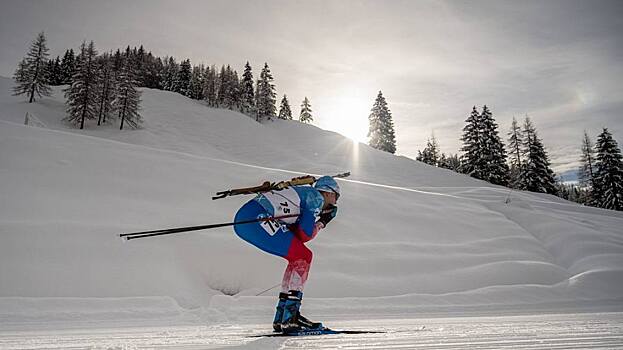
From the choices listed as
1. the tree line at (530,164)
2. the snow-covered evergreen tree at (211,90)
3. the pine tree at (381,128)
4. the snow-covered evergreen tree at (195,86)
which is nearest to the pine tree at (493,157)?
the tree line at (530,164)

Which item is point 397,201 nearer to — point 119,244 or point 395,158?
point 119,244

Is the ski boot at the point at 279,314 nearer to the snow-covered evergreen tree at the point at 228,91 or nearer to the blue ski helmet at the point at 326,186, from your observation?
the blue ski helmet at the point at 326,186

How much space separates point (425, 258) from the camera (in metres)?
6.93

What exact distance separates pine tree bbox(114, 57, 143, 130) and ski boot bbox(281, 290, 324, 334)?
1646 inches

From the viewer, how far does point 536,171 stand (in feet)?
128

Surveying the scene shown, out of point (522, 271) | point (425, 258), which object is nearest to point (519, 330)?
point (425, 258)

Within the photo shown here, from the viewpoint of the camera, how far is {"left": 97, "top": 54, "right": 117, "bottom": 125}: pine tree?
39791 mm

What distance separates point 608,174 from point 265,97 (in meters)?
49.9

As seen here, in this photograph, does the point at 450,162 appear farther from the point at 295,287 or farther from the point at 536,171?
the point at 295,287

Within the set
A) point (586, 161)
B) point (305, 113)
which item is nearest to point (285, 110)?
point (305, 113)

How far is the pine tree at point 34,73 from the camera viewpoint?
43.8m

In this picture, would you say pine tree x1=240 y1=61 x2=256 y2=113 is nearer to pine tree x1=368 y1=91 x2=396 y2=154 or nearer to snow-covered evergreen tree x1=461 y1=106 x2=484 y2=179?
pine tree x1=368 y1=91 x2=396 y2=154

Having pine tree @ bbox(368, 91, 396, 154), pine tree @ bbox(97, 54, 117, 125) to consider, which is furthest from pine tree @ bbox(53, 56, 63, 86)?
pine tree @ bbox(368, 91, 396, 154)

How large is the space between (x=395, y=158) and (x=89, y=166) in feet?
126
